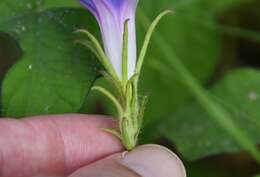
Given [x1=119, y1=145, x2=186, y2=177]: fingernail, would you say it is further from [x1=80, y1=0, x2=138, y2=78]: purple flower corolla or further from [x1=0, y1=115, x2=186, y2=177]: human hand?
[x1=80, y1=0, x2=138, y2=78]: purple flower corolla

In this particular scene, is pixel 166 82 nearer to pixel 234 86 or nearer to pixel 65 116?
pixel 234 86

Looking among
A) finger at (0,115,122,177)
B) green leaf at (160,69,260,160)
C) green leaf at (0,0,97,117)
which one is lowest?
green leaf at (160,69,260,160)

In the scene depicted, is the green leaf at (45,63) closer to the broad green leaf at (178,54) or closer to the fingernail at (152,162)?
the fingernail at (152,162)

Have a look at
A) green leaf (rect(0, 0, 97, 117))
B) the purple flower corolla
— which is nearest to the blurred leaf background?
green leaf (rect(0, 0, 97, 117))

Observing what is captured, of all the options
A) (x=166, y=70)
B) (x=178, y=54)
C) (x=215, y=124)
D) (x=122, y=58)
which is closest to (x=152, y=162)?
(x=122, y=58)

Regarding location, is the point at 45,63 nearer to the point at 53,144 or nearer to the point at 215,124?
the point at 53,144

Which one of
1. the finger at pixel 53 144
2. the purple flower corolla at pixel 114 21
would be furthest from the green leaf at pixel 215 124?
the purple flower corolla at pixel 114 21
